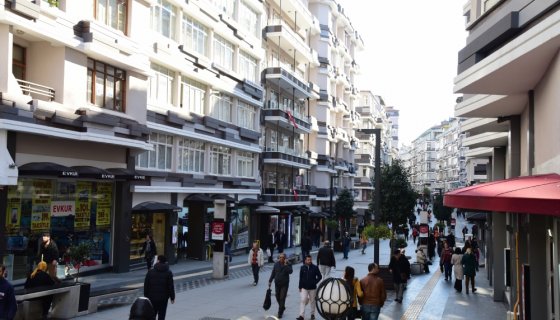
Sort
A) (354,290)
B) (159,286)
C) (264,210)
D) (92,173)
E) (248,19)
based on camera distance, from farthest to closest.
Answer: (248,19) → (264,210) → (92,173) → (354,290) → (159,286)

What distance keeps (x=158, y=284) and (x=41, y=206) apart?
1007 cm

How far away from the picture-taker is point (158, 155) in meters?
27.6

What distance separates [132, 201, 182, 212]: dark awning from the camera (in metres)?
Result: 24.5

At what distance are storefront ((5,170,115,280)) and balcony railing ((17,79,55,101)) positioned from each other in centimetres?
262

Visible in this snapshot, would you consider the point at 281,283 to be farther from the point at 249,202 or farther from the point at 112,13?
the point at 249,202

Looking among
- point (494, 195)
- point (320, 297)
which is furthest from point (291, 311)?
point (494, 195)

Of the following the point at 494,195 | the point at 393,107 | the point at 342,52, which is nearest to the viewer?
the point at 494,195

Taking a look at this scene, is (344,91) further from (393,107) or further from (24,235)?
(393,107)

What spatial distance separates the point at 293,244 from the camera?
47250mm

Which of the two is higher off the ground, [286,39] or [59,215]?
[286,39]

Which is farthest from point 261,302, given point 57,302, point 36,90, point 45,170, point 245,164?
point 245,164

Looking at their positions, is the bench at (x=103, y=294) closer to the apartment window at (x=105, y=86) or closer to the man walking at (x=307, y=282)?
the man walking at (x=307, y=282)

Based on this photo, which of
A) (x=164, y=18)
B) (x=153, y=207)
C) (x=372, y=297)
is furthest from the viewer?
(x=164, y=18)

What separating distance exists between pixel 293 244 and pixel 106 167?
2692 centimetres
